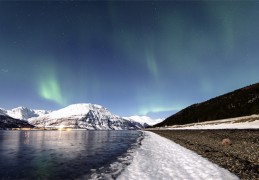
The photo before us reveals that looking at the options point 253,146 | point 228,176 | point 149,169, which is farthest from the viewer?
point 253,146

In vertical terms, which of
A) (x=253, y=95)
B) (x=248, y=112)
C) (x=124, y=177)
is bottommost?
(x=124, y=177)

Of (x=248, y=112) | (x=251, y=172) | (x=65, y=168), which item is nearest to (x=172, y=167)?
(x=251, y=172)

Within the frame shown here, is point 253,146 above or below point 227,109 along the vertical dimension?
below

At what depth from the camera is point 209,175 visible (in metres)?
13.6

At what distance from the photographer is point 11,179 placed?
1420 cm

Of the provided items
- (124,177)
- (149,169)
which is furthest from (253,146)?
(124,177)

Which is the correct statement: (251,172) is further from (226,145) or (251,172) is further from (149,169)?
(226,145)

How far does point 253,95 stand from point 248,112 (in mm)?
15688

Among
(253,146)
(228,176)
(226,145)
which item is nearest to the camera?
(228,176)

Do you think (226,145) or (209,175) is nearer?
(209,175)

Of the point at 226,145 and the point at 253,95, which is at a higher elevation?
the point at 253,95

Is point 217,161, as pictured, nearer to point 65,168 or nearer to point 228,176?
point 228,176

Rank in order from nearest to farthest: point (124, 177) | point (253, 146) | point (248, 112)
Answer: point (124, 177) < point (253, 146) < point (248, 112)

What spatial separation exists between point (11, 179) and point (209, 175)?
495 inches
